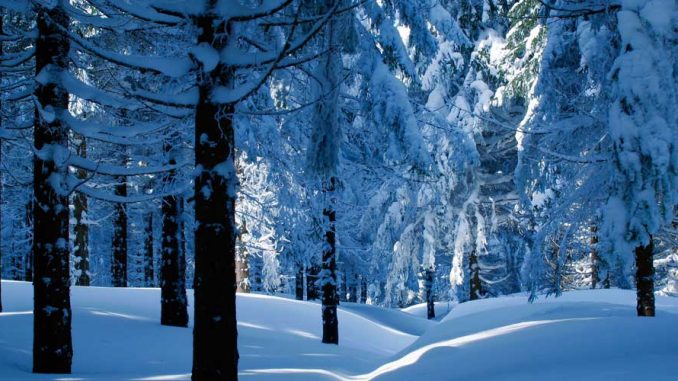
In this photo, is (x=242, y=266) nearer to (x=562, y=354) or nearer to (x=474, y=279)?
(x=474, y=279)

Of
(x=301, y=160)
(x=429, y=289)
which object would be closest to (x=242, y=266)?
(x=301, y=160)

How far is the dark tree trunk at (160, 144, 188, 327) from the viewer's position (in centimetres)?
1107

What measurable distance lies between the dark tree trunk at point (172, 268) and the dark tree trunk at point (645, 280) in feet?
25.9

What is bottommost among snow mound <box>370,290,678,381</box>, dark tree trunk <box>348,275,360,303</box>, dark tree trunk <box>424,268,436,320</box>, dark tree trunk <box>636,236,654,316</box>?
dark tree trunk <box>348,275,360,303</box>

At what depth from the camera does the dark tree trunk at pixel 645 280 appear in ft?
29.2

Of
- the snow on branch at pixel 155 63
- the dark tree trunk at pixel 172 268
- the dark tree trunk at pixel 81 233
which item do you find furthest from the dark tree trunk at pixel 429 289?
the snow on branch at pixel 155 63

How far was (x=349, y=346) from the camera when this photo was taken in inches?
540

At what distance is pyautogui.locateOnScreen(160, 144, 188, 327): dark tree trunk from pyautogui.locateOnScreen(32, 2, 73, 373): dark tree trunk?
151 inches

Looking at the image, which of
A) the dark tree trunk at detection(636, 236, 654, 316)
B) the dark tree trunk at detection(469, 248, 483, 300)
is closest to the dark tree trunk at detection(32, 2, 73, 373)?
the dark tree trunk at detection(636, 236, 654, 316)

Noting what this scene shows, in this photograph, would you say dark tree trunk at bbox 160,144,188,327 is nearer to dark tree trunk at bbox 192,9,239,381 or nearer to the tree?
dark tree trunk at bbox 192,9,239,381

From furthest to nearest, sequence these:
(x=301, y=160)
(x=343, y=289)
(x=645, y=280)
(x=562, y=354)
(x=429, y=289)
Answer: (x=343, y=289) < (x=429, y=289) < (x=301, y=160) < (x=645, y=280) < (x=562, y=354)

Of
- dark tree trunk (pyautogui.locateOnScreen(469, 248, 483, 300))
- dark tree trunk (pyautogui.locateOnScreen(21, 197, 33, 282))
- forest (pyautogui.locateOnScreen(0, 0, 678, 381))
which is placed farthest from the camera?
dark tree trunk (pyautogui.locateOnScreen(469, 248, 483, 300))

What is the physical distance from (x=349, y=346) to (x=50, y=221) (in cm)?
837

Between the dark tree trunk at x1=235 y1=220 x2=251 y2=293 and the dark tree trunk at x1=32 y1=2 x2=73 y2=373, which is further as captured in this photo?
the dark tree trunk at x1=235 y1=220 x2=251 y2=293
